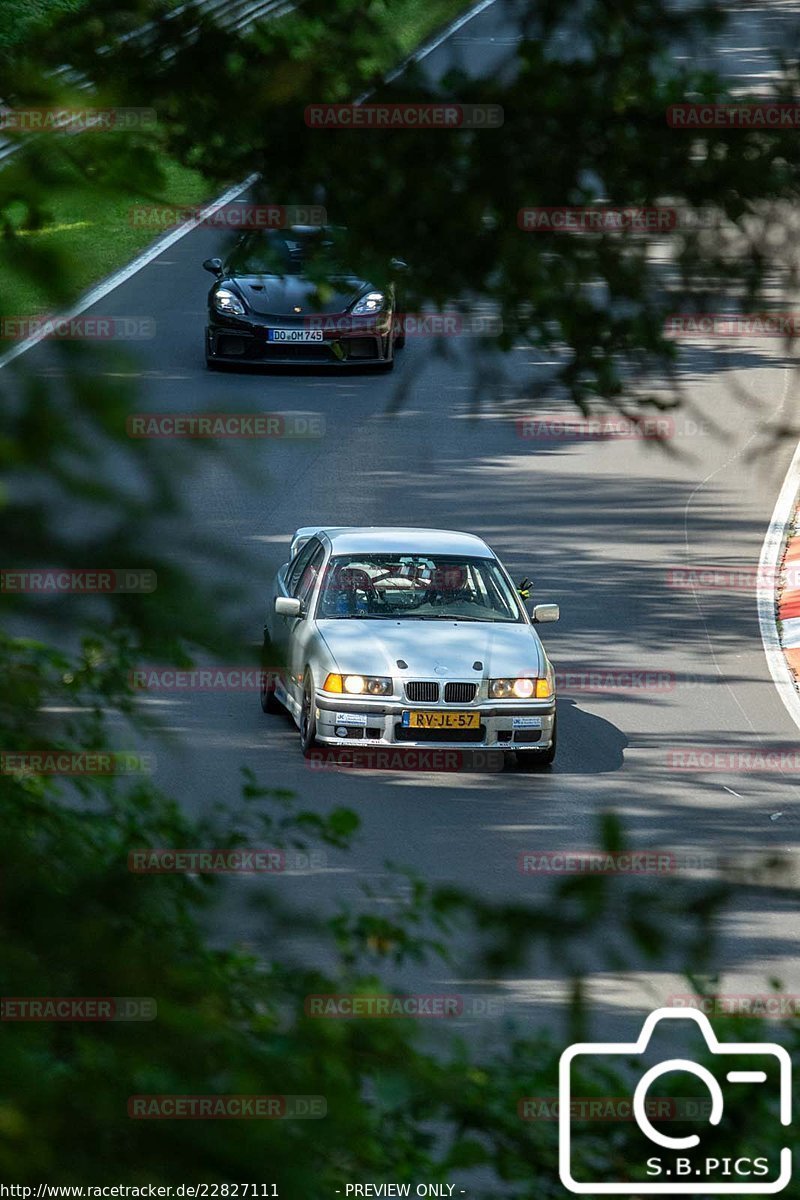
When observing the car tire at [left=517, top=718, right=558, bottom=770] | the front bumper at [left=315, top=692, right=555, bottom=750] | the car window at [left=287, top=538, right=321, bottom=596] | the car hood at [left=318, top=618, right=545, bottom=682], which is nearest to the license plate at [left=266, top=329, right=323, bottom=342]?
the car window at [left=287, top=538, right=321, bottom=596]

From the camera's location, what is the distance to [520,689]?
13.2 metres

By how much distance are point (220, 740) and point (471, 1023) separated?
435 inches

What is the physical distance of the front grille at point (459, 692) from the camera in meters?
13.1

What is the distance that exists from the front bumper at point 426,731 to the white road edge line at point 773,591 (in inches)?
113

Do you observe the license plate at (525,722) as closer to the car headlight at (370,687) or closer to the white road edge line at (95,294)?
the car headlight at (370,687)

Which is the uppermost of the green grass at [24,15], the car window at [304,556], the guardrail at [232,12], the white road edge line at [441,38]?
the green grass at [24,15]

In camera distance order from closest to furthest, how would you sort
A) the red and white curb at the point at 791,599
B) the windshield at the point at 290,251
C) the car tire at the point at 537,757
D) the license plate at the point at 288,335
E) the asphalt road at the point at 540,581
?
the asphalt road at the point at 540,581 < the windshield at the point at 290,251 < the car tire at the point at 537,757 < the red and white curb at the point at 791,599 < the license plate at the point at 288,335

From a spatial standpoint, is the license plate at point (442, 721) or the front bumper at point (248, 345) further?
the front bumper at point (248, 345)

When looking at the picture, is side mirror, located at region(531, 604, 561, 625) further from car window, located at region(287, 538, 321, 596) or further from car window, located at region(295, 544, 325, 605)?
car window, located at region(287, 538, 321, 596)

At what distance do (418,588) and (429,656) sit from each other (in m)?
1.04

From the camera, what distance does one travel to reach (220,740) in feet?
45.5

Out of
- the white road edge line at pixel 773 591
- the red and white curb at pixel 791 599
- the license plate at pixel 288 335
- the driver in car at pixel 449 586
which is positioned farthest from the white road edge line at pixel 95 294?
the license plate at pixel 288 335

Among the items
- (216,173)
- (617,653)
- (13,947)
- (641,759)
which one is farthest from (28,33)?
(617,653)

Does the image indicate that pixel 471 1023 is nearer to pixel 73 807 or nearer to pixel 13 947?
pixel 73 807
